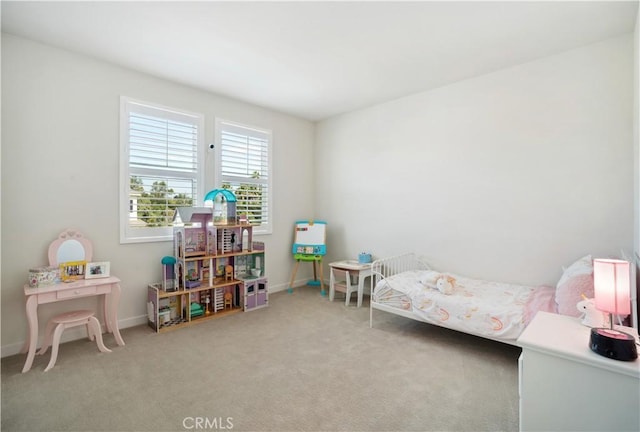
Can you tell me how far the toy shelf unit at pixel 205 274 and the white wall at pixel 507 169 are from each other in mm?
1652

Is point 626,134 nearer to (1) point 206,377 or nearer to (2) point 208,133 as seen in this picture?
(1) point 206,377

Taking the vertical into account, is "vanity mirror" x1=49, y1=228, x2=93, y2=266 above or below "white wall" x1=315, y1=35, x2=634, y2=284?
below

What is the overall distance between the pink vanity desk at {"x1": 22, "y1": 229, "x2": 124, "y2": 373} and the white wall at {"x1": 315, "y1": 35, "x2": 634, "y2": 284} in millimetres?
3112

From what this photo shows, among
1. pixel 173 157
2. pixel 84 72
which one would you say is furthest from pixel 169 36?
pixel 173 157

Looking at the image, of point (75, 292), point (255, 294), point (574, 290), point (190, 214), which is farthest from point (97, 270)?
point (574, 290)

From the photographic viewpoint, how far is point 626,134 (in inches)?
105

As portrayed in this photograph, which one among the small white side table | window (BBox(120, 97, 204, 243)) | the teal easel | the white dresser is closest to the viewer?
the white dresser

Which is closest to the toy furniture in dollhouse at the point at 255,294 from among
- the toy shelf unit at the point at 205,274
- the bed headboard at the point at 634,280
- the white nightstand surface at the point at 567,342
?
the toy shelf unit at the point at 205,274

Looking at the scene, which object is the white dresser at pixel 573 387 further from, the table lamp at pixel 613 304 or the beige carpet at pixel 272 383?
the beige carpet at pixel 272 383

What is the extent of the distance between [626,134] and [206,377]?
3978 mm

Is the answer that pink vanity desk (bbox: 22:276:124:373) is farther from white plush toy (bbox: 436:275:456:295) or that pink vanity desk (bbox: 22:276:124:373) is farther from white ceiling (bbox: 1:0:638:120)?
white plush toy (bbox: 436:275:456:295)

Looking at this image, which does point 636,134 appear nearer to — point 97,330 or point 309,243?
point 309,243

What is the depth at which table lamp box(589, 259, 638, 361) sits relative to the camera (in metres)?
1.32

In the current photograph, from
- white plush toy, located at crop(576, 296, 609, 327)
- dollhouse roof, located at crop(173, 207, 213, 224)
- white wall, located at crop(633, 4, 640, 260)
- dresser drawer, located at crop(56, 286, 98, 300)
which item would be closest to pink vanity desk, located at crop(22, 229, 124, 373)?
dresser drawer, located at crop(56, 286, 98, 300)
